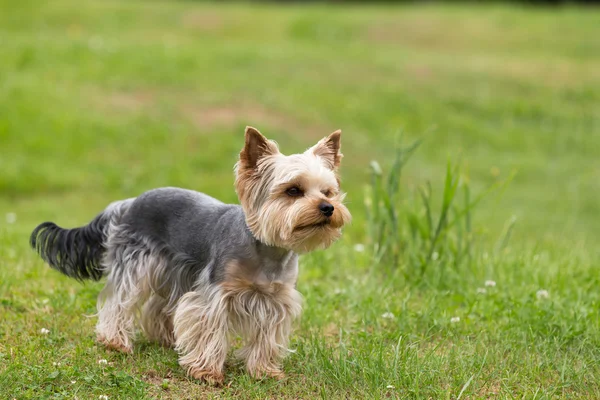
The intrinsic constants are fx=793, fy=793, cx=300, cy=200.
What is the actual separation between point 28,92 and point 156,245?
1129cm

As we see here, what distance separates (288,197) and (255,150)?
0.40m

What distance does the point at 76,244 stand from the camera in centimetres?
602

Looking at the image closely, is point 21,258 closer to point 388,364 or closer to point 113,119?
point 388,364

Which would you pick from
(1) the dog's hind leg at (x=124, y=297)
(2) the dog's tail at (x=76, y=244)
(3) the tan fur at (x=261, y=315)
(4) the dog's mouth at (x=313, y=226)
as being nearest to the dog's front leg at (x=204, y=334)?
(3) the tan fur at (x=261, y=315)

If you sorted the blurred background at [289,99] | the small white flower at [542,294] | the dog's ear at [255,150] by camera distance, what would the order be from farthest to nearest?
the blurred background at [289,99]
the small white flower at [542,294]
the dog's ear at [255,150]

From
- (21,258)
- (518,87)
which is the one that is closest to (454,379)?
(21,258)

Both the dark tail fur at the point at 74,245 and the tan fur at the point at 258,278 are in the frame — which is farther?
the dark tail fur at the point at 74,245

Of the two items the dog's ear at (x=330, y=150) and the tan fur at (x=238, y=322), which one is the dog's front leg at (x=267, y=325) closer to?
the tan fur at (x=238, y=322)

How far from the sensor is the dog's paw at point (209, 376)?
16.9 ft

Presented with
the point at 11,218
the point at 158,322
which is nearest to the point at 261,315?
the point at 158,322

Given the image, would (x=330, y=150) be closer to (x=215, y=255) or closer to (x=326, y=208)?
(x=326, y=208)

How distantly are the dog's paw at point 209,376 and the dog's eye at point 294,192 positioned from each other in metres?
1.28

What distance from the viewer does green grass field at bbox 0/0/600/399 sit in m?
5.35

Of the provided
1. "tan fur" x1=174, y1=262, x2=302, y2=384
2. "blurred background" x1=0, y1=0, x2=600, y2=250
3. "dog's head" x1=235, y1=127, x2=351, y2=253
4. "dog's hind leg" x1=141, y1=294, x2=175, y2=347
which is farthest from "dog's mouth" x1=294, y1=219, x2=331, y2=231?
"blurred background" x1=0, y1=0, x2=600, y2=250
